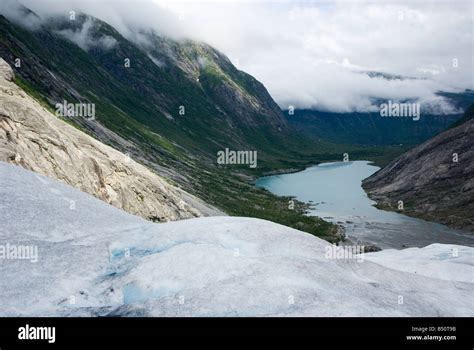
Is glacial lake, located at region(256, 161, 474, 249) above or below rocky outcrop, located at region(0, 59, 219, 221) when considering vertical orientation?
below

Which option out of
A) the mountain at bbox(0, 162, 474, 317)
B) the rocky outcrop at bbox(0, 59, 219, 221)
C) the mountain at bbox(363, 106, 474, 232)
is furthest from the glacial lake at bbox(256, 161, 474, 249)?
the mountain at bbox(0, 162, 474, 317)

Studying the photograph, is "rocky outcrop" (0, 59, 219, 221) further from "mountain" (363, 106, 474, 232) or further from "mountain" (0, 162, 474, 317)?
"mountain" (363, 106, 474, 232)

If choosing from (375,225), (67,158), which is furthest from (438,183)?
(67,158)

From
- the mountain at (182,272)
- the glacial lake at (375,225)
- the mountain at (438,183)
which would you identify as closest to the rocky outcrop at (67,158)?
the mountain at (182,272)

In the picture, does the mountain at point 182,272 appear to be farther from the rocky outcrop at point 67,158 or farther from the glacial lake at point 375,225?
the glacial lake at point 375,225

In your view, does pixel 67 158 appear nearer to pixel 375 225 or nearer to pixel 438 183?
pixel 375 225
